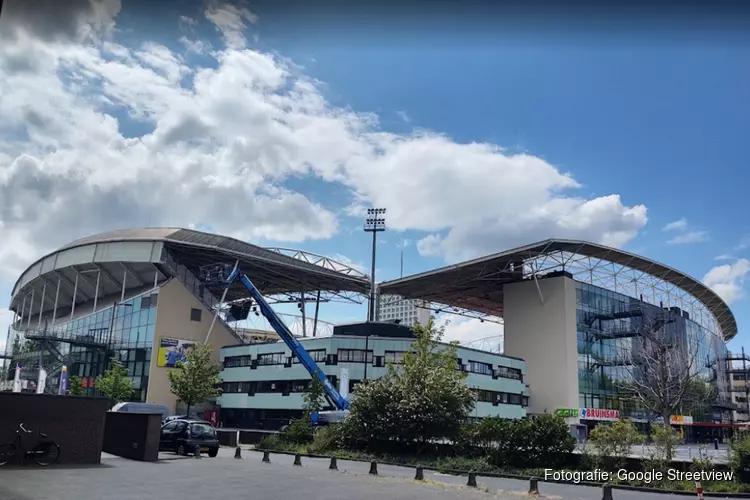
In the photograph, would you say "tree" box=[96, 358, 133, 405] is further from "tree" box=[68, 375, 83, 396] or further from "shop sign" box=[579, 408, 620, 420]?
"shop sign" box=[579, 408, 620, 420]

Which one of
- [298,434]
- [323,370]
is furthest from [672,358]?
[298,434]

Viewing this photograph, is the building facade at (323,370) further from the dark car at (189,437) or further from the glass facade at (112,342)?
the dark car at (189,437)

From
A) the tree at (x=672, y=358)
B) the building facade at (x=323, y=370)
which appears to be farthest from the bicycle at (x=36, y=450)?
the tree at (x=672, y=358)

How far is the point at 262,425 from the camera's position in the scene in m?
59.2

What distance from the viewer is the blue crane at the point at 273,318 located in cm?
5047

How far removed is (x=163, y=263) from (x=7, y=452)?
47606 millimetres

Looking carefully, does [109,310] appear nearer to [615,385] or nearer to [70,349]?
[70,349]

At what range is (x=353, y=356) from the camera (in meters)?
56.7

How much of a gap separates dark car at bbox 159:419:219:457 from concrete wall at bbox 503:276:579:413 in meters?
45.9

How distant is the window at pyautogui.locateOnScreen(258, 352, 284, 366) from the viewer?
59938mm

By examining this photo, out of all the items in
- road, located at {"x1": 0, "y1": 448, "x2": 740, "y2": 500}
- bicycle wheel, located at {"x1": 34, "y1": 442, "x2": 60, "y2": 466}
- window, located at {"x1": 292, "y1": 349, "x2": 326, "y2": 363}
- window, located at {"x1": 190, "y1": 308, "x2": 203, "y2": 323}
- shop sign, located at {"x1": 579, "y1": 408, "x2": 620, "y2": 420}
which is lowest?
road, located at {"x1": 0, "y1": 448, "x2": 740, "y2": 500}

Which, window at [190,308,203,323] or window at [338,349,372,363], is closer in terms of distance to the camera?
window at [338,349,372,363]

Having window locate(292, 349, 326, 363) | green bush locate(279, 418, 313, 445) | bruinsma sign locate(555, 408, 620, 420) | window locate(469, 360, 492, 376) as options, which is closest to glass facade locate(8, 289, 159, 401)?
window locate(292, 349, 326, 363)

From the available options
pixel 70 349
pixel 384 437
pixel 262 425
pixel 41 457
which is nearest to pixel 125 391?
pixel 262 425
